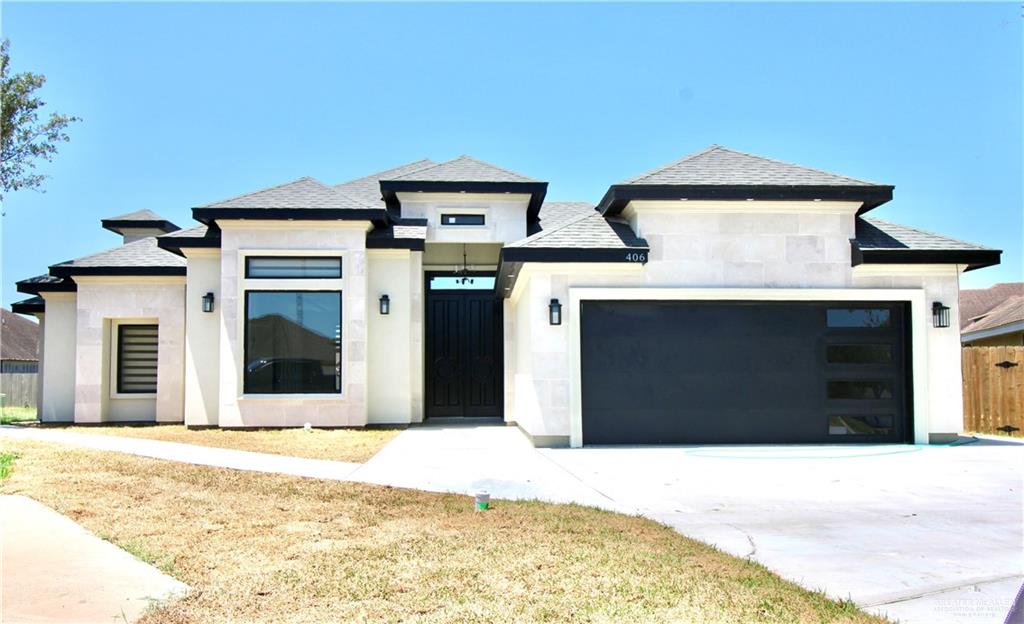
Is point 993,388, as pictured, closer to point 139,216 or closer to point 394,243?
point 394,243

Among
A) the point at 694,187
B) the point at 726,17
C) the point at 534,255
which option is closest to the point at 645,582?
the point at 534,255

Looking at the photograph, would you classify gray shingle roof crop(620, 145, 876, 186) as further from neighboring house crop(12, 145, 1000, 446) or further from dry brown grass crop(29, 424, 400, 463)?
dry brown grass crop(29, 424, 400, 463)

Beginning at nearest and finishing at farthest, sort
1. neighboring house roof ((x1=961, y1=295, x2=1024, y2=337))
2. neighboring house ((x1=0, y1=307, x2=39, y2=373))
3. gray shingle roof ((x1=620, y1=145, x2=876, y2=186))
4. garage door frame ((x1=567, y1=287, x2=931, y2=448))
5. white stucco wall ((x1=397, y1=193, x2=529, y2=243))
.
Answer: garage door frame ((x1=567, y1=287, x2=931, y2=448))
gray shingle roof ((x1=620, y1=145, x2=876, y2=186))
white stucco wall ((x1=397, y1=193, x2=529, y2=243))
neighboring house roof ((x1=961, y1=295, x2=1024, y2=337))
neighboring house ((x1=0, y1=307, x2=39, y2=373))

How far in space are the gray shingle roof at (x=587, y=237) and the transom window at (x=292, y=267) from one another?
4045 mm

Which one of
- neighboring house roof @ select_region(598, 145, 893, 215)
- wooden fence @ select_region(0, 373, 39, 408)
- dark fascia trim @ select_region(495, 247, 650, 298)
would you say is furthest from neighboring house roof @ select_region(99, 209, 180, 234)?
neighboring house roof @ select_region(598, 145, 893, 215)

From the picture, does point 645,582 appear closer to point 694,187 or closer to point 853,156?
point 694,187

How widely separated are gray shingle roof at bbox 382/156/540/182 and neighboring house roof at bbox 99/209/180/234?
7.32 meters

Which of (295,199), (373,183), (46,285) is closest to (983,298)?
(373,183)

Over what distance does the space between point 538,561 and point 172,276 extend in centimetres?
1323

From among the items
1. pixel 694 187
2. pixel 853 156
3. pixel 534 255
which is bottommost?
pixel 534 255

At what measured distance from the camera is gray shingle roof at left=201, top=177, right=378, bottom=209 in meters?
13.5

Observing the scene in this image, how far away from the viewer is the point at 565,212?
1791 centimetres

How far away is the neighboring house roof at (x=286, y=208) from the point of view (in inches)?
527

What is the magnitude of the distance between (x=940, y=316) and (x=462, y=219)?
9319 millimetres
